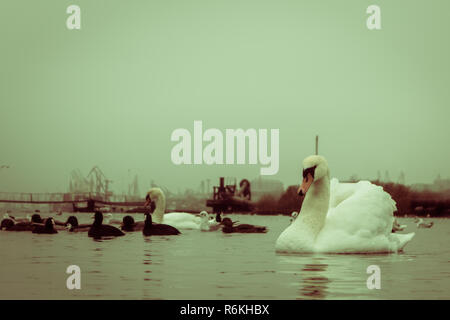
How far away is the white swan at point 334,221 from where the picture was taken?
21797 mm

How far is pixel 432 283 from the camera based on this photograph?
1600 centimetres

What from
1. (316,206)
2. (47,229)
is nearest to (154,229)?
(47,229)

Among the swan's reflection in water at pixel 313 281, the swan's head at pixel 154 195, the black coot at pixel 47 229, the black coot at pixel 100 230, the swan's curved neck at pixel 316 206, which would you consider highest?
the swan's curved neck at pixel 316 206

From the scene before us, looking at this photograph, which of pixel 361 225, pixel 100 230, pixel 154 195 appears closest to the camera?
pixel 361 225

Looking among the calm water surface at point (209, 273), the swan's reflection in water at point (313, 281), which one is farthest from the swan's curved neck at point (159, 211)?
the swan's reflection in water at point (313, 281)

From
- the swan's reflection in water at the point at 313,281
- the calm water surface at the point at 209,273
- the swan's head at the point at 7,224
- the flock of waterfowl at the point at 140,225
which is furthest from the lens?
the swan's head at the point at 7,224

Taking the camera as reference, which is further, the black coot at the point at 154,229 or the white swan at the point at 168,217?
the white swan at the point at 168,217

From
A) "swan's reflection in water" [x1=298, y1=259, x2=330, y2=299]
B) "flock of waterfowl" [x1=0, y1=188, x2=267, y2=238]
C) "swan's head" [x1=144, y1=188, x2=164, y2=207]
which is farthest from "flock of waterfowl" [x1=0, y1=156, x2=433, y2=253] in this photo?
"swan's head" [x1=144, y1=188, x2=164, y2=207]

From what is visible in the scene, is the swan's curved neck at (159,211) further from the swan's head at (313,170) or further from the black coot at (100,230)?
the swan's head at (313,170)

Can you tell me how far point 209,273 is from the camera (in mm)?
17625

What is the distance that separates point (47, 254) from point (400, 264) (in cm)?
944

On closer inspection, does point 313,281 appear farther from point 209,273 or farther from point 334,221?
point 334,221

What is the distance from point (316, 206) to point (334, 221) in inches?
25.6
